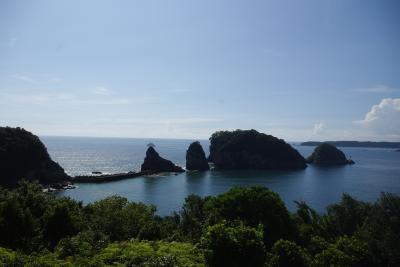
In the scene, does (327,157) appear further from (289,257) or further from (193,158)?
(289,257)

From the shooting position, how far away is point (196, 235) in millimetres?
34844

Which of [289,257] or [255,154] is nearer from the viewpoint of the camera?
[289,257]

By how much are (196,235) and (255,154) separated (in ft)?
459

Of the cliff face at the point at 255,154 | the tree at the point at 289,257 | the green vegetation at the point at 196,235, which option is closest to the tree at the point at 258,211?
the green vegetation at the point at 196,235

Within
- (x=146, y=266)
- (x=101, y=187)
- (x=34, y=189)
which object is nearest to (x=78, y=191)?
(x=101, y=187)

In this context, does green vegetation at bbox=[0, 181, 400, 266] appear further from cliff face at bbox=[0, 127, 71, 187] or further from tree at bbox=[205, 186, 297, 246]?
cliff face at bbox=[0, 127, 71, 187]

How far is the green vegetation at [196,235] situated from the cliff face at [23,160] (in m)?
78.8

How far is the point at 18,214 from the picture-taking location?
27016 millimetres

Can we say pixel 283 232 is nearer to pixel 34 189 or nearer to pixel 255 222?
pixel 255 222

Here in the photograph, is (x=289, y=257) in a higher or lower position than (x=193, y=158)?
lower

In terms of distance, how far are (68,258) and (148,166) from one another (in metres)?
134

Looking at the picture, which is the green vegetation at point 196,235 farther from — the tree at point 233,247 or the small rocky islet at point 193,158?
the small rocky islet at point 193,158

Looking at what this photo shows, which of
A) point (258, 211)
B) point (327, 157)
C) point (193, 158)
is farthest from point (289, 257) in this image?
point (327, 157)

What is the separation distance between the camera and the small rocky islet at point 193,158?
112 meters
